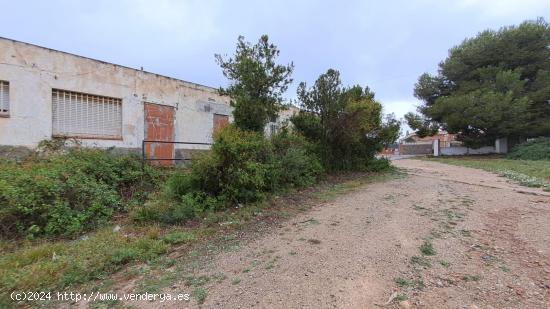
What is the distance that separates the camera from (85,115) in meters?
8.86

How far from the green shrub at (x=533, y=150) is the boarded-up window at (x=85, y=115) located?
88.0ft

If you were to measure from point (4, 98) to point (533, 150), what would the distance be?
100 feet

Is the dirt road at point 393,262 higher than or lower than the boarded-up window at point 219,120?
lower

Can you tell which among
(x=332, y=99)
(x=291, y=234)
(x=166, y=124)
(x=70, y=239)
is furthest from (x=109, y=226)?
(x=332, y=99)

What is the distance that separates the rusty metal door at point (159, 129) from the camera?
1024cm

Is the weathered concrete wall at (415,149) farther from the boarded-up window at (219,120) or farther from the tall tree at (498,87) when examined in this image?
the boarded-up window at (219,120)

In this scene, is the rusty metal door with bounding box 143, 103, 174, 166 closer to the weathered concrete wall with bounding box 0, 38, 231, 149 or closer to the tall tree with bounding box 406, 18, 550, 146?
the weathered concrete wall with bounding box 0, 38, 231, 149

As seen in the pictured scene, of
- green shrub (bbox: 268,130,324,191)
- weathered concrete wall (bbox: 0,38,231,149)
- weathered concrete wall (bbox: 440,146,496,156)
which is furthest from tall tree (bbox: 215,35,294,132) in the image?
weathered concrete wall (bbox: 440,146,496,156)

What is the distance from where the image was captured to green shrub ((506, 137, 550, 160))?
68.7 ft

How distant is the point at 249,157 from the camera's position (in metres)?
6.60

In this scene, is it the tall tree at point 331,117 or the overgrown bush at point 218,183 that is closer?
the overgrown bush at point 218,183

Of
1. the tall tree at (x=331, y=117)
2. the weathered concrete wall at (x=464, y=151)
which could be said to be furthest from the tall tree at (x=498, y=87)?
the tall tree at (x=331, y=117)

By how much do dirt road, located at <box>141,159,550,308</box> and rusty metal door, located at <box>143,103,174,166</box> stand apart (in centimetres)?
678

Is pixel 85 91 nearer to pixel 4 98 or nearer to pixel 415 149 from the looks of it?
pixel 4 98
